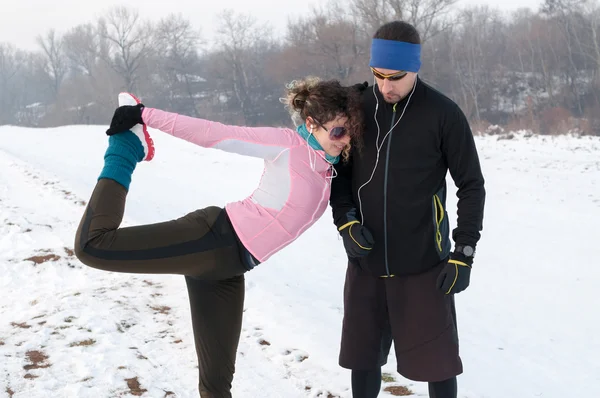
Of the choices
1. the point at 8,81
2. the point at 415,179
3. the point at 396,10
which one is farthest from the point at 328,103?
the point at 8,81

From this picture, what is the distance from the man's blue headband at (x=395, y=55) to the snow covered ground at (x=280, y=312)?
2068mm

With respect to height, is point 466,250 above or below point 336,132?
below

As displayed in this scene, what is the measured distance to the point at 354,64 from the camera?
38656mm

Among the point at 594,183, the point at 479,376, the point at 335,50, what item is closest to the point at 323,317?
the point at 479,376

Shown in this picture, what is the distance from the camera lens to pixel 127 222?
8422mm

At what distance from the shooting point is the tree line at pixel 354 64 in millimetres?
37375

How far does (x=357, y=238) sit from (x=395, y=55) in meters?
0.87

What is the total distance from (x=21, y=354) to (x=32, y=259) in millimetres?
2737

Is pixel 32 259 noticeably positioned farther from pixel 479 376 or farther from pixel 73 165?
pixel 73 165

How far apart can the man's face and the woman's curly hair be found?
150mm

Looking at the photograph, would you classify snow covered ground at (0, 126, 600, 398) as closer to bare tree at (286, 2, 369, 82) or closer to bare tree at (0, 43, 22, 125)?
bare tree at (286, 2, 369, 82)

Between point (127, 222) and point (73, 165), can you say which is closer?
point (127, 222)

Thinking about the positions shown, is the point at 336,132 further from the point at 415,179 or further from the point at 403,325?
the point at 403,325

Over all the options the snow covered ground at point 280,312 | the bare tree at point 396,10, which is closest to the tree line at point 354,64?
the bare tree at point 396,10
